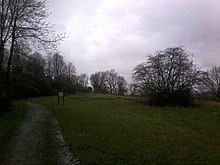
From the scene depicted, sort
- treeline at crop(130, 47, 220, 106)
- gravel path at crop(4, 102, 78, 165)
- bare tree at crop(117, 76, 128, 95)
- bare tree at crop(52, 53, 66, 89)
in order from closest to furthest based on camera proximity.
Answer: gravel path at crop(4, 102, 78, 165) < treeline at crop(130, 47, 220, 106) < bare tree at crop(52, 53, 66, 89) < bare tree at crop(117, 76, 128, 95)

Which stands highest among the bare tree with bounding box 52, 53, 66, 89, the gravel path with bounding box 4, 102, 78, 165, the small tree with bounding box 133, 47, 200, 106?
the bare tree with bounding box 52, 53, 66, 89

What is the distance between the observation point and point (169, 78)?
49812 millimetres

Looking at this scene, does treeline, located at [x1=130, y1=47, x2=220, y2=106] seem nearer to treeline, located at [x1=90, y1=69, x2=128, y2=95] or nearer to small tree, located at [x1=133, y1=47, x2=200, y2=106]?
small tree, located at [x1=133, y1=47, x2=200, y2=106]

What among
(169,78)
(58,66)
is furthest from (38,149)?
(58,66)

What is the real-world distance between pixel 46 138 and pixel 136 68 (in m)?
36.7

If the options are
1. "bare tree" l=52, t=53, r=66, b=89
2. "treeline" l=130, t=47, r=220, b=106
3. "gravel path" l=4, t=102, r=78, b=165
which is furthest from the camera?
"bare tree" l=52, t=53, r=66, b=89

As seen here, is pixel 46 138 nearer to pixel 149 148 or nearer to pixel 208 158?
pixel 149 148

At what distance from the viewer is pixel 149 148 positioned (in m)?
13.5

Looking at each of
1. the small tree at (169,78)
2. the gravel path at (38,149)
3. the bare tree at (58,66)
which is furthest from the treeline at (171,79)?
the bare tree at (58,66)

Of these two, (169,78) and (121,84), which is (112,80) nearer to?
(121,84)

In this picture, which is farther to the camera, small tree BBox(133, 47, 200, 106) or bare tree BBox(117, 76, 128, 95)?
bare tree BBox(117, 76, 128, 95)

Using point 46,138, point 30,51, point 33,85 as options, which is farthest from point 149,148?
point 33,85

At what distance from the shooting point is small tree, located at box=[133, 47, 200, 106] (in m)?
48.7

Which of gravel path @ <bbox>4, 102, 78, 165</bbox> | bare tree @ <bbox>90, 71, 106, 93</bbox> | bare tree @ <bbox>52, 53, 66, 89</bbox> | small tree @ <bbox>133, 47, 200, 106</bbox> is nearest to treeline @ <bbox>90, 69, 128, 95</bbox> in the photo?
bare tree @ <bbox>90, 71, 106, 93</bbox>
